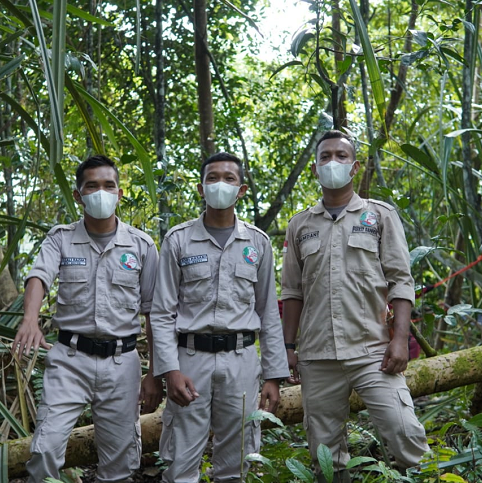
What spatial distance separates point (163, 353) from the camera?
2553 millimetres

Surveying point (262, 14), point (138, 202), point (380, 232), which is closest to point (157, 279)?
point (380, 232)

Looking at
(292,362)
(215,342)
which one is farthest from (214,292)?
(292,362)

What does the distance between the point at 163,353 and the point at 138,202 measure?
6.43ft

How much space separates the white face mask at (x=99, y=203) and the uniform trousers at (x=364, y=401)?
1.03m

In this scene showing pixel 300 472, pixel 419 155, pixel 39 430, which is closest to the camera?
pixel 300 472

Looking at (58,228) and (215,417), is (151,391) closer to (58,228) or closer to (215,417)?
(215,417)

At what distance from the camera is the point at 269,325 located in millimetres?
2762

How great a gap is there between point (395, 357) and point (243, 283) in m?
0.67

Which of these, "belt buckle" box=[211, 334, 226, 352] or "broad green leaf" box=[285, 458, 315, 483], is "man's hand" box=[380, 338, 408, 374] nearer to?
"belt buckle" box=[211, 334, 226, 352]

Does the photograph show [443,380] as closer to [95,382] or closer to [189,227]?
[189,227]

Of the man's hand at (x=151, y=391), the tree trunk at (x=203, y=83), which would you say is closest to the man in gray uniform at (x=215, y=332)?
the man's hand at (x=151, y=391)

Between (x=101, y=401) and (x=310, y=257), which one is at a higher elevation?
(x=310, y=257)

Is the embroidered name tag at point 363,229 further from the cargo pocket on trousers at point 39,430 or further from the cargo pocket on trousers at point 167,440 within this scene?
the cargo pocket on trousers at point 39,430

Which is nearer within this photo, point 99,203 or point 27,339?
point 27,339
